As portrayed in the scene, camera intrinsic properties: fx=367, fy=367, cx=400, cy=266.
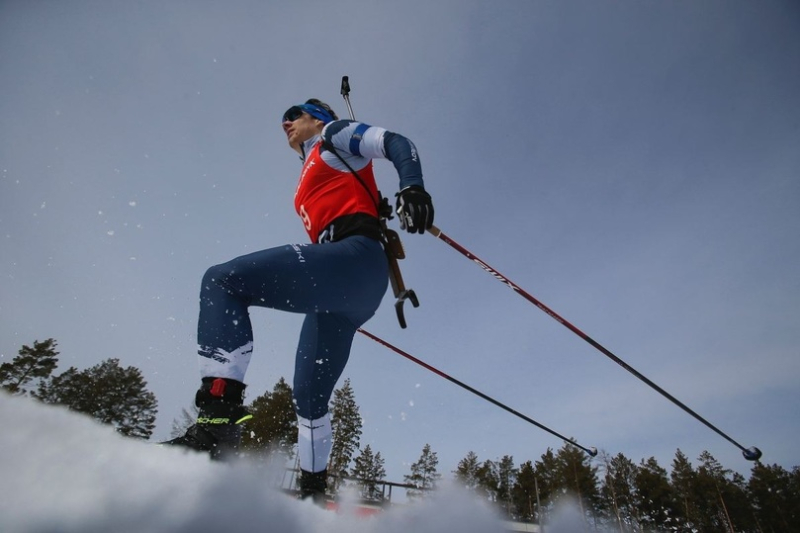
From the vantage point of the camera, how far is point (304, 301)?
2158mm

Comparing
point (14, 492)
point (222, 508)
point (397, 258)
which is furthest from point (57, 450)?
point (397, 258)

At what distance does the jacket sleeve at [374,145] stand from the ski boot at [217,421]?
159 cm

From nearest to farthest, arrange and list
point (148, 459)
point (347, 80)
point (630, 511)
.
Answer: point (148, 459)
point (347, 80)
point (630, 511)

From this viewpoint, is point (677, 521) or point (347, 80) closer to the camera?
point (347, 80)

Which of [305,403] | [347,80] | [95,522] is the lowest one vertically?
[95,522]

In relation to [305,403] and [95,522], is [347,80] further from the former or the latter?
[95,522]

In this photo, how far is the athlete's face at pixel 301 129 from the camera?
10.6ft

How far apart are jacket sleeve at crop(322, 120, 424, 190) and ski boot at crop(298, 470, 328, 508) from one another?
7.16 ft

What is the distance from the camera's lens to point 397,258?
2.89 meters

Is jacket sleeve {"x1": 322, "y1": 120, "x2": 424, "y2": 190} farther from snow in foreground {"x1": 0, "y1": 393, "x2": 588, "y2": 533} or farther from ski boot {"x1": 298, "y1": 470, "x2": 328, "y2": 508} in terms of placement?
ski boot {"x1": 298, "y1": 470, "x2": 328, "y2": 508}

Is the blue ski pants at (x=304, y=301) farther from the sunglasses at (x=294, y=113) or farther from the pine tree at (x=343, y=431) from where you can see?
the pine tree at (x=343, y=431)

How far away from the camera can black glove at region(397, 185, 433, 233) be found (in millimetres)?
2354

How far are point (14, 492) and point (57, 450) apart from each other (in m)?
0.26

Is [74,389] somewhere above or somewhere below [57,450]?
above
